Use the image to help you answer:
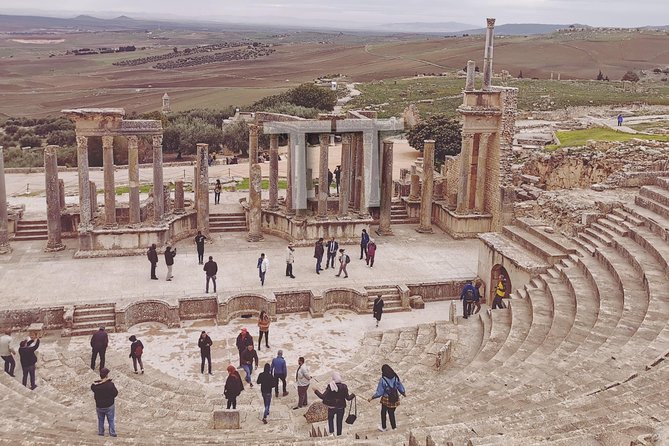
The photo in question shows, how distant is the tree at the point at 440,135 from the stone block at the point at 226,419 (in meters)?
32.2

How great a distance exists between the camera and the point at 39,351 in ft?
59.5

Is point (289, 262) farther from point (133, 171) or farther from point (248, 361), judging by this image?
point (248, 361)

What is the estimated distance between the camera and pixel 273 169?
27719 millimetres

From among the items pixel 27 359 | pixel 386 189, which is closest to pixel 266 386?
pixel 27 359

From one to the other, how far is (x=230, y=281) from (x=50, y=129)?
47581 millimetres

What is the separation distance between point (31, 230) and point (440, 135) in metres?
26.5

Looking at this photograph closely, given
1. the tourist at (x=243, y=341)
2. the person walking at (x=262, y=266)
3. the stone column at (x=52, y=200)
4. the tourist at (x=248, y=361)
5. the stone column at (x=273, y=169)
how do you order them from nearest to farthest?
the tourist at (x=248, y=361)
the tourist at (x=243, y=341)
the person walking at (x=262, y=266)
the stone column at (x=52, y=200)
the stone column at (x=273, y=169)

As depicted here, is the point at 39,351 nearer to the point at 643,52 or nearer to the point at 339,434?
the point at 339,434

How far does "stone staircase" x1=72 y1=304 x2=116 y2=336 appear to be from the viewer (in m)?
19.5

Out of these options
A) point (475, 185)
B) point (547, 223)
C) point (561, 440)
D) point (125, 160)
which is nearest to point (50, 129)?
point (125, 160)

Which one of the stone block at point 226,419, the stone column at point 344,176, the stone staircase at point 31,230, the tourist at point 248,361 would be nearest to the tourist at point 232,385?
the stone block at point 226,419

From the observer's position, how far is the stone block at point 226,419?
13.0 metres

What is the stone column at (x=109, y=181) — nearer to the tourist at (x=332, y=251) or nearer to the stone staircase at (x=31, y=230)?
the stone staircase at (x=31, y=230)

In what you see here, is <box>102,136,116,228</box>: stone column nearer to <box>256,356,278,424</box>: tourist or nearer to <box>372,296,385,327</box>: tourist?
<box>372,296,385,327</box>: tourist
